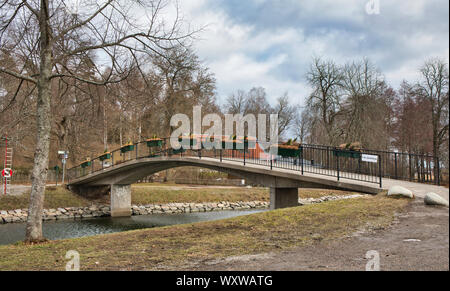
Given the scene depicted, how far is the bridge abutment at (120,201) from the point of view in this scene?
28.2 m

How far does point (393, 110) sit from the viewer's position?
35.3m

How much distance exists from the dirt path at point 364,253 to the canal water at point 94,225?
15.9 meters

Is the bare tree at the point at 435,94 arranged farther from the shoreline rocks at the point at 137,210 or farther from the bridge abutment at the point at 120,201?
the bridge abutment at the point at 120,201

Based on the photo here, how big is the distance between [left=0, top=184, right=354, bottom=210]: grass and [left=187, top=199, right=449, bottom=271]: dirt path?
24.5m

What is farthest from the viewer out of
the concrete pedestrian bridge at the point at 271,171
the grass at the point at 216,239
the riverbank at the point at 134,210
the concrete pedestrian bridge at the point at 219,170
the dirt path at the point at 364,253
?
the riverbank at the point at 134,210

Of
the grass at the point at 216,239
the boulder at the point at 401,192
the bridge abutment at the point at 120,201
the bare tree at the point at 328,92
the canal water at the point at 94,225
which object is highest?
the bare tree at the point at 328,92

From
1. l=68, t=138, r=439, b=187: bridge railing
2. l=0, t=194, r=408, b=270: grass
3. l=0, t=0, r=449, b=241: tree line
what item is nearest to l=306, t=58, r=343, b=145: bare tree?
l=0, t=0, r=449, b=241: tree line

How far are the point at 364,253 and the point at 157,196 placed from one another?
91.2ft

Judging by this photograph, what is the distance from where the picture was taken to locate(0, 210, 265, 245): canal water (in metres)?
19.1

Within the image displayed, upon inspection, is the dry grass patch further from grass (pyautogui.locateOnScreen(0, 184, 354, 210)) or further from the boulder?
the boulder

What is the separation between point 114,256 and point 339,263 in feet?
13.6

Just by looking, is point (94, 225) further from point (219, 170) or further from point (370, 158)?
point (370, 158)

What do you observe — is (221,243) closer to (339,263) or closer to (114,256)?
(114,256)

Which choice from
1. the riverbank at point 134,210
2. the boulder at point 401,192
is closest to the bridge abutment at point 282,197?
the boulder at point 401,192
